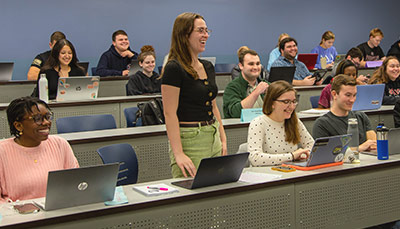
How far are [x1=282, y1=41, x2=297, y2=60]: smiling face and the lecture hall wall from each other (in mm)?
3520

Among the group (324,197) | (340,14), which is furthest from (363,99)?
(340,14)

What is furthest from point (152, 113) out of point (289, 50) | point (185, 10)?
point (185, 10)

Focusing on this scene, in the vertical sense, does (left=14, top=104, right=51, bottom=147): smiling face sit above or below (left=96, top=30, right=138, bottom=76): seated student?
below

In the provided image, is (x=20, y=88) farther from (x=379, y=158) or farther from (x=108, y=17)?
(x=379, y=158)

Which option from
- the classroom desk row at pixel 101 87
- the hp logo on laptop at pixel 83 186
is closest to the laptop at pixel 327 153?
the hp logo on laptop at pixel 83 186

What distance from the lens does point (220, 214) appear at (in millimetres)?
2365

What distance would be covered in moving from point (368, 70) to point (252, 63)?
15.4 ft

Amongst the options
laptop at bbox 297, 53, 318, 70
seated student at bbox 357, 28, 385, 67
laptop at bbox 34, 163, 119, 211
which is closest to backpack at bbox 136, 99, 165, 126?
laptop at bbox 34, 163, 119, 211

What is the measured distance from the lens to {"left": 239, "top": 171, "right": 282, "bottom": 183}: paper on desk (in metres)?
2.53

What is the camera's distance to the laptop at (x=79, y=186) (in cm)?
204

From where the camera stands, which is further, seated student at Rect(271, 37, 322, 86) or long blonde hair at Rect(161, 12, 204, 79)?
seated student at Rect(271, 37, 322, 86)

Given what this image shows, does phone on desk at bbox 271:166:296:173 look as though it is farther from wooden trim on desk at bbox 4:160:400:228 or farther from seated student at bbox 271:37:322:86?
seated student at bbox 271:37:322:86

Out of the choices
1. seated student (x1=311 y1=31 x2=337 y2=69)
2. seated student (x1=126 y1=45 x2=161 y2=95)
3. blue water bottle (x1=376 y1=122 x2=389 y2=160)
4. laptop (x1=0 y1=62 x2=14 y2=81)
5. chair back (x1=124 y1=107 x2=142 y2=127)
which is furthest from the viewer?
seated student (x1=311 y1=31 x2=337 y2=69)

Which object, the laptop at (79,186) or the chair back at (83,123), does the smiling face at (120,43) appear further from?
the laptop at (79,186)
